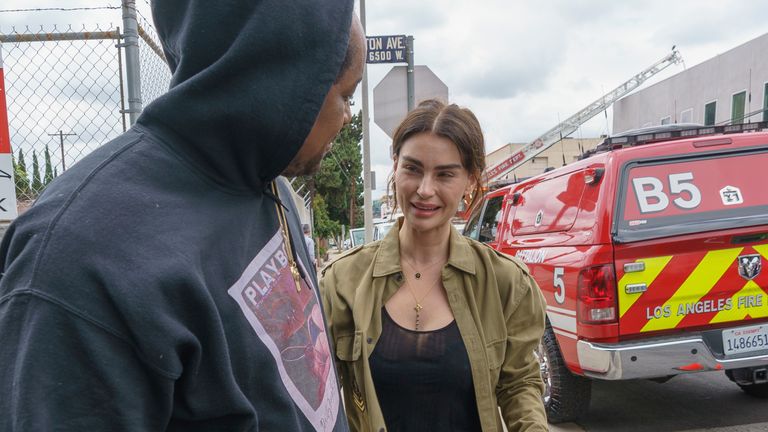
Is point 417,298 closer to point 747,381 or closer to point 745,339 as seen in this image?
point 745,339

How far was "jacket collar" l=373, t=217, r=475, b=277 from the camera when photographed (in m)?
2.01

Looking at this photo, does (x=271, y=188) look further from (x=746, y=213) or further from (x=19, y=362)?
(x=746, y=213)

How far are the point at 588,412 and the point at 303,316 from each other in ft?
13.4

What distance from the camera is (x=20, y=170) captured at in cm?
360

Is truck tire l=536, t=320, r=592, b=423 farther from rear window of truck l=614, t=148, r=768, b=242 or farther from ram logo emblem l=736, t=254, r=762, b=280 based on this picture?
ram logo emblem l=736, t=254, r=762, b=280

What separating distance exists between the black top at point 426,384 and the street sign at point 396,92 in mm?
4673

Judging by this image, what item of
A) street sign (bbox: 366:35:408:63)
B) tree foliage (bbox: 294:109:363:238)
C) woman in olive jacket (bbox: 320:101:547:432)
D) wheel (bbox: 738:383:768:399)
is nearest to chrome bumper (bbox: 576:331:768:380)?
wheel (bbox: 738:383:768:399)

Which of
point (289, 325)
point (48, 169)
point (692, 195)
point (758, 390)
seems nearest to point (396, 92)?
point (692, 195)

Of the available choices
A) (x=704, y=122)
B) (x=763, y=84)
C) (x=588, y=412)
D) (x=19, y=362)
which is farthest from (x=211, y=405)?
(x=704, y=122)

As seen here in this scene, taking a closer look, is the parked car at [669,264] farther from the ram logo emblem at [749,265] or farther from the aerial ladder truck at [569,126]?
the aerial ladder truck at [569,126]

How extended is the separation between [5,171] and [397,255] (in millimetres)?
2244

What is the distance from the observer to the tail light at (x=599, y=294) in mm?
3461

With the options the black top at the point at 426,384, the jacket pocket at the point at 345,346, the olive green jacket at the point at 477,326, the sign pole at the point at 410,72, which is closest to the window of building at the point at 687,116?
the sign pole at the point at 410,72

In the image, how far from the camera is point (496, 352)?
188 cm
